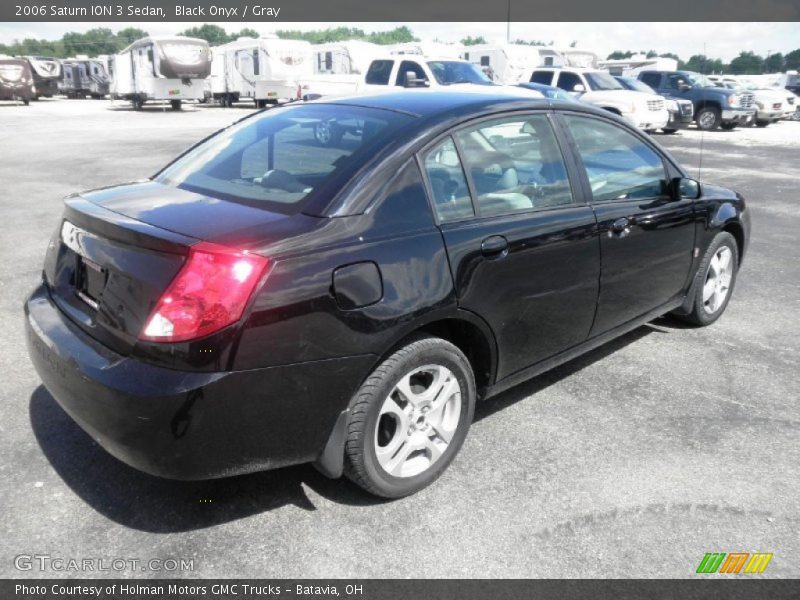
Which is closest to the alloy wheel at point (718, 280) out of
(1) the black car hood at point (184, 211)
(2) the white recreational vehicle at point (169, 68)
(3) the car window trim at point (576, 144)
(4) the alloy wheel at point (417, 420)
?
(3) the car window trim at point (576, 144)

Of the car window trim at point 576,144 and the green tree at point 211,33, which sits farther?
the green tree at point 211,33

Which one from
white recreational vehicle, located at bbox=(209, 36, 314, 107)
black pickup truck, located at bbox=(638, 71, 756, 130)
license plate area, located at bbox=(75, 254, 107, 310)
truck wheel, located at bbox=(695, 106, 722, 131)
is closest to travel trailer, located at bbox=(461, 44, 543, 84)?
black pickup truck, located at bbox=(638, 71, 756, 130)

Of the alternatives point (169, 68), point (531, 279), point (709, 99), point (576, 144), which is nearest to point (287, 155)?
point (531, 279)

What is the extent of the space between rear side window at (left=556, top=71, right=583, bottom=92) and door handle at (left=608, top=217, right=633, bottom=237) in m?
16.7

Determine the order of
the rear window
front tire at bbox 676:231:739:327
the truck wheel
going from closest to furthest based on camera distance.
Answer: the rear window < front tire at bbox 676:231:739:327 < the truck wheel

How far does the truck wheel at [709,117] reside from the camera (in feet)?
75.9

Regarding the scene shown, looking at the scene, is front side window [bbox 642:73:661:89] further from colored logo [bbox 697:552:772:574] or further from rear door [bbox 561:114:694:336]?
colored logo [bbox 697:552:772:574]

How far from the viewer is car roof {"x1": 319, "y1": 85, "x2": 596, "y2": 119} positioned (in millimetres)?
3190

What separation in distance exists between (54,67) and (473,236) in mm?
47465

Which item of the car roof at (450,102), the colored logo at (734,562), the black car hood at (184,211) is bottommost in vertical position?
the colored logo at (734,562)

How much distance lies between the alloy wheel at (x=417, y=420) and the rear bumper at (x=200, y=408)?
0.99 feet

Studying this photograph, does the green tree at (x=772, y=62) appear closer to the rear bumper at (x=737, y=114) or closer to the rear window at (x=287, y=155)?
the rear bumper at (x=737, y=114)

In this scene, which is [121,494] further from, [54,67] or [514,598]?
[54,67]

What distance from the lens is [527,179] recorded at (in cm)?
336
